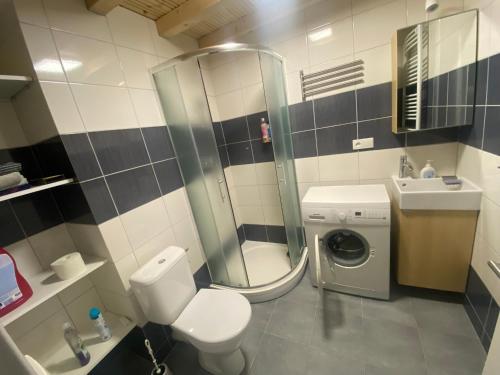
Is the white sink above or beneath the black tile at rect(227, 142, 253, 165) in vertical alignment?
beneath

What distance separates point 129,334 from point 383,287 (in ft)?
5.74

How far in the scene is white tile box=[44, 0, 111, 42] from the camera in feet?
3.32

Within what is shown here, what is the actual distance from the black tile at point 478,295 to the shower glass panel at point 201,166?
152 cm

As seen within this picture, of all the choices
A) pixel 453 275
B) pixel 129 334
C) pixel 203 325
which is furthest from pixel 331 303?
pixel 129 334

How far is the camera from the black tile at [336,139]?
1779 mm

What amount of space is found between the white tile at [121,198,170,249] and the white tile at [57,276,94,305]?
15.2 inches

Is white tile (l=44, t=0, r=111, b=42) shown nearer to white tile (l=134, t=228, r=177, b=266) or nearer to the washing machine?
white tile (l=134, t=228, r=177, b=266)

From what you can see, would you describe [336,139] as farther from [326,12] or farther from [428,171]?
[326,12]

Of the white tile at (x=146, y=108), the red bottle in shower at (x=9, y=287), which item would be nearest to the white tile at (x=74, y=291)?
the red bottle in shower at (x=9, y=287)

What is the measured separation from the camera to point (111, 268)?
1.24m

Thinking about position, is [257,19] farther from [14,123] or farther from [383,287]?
[383,287]

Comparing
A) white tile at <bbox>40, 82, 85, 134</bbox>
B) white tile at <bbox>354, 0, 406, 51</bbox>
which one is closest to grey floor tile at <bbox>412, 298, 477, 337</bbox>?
white tile at <bbox>354, 0, 406, 51</bbox>

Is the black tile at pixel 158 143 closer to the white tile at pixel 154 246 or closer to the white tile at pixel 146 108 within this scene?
the white tile at pixel 146 108

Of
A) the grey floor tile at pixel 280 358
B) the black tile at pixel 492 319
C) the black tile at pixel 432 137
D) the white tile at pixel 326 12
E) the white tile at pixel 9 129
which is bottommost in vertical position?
the grey floor tile at pixel 280 358
